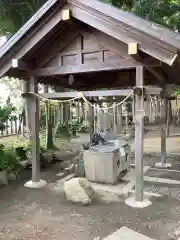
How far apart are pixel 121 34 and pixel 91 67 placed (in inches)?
41.1

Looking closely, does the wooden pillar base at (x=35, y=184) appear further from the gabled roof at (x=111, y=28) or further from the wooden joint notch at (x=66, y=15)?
the wooden joint notch at (x=66, y=15)

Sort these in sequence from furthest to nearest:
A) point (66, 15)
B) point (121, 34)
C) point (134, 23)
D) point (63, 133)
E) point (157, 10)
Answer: point (63, 133) → point (157, 10) → point (66, 15) → point (121, 34) → point (134, 23)

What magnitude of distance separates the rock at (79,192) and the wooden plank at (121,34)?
2.93 meters

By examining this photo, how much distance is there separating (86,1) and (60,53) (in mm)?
1434

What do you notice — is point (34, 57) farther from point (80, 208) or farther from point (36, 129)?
point (80, 208)

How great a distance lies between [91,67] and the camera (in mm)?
5871

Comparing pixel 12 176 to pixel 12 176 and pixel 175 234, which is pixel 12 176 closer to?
pixel 12 176

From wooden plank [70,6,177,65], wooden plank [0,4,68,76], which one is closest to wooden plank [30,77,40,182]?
wooden plank [0,4,68,76]

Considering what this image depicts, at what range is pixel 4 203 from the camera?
5734 mm

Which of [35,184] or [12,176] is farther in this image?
[12,176]

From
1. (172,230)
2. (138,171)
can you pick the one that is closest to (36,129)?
(138,171)

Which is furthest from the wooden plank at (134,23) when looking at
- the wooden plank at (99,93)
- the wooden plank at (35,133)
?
the wooden plank at (35,133)

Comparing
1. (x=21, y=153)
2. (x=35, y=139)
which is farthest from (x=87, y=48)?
(x=21, y=153)

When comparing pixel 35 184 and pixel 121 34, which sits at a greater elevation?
pixel 121 34
